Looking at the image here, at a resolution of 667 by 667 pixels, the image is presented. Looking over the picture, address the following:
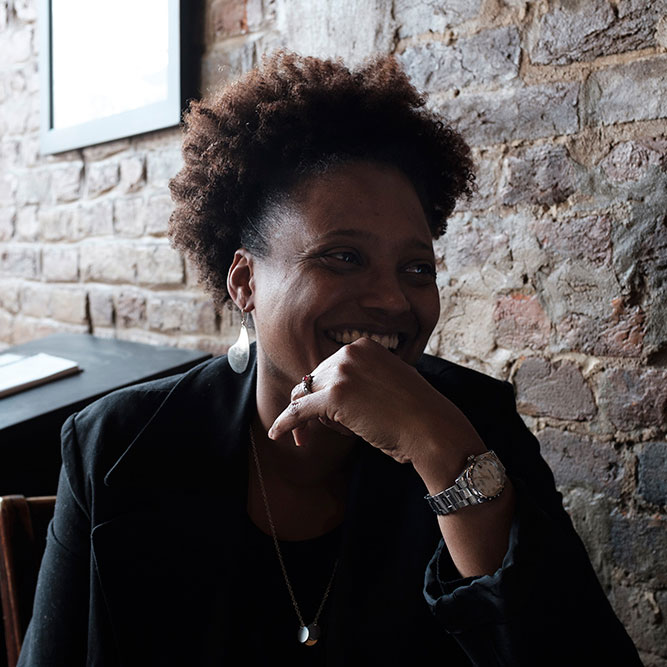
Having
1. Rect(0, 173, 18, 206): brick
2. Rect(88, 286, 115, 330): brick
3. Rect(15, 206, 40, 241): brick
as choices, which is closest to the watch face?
Rect(88, 286, 115, 330): brick

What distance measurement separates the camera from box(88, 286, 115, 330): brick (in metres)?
2.48

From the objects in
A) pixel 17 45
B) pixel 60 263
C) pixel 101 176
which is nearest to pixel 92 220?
pixel 101 176

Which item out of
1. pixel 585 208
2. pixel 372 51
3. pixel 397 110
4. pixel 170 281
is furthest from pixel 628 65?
pixel 170 281

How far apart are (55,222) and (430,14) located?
1.75 meters

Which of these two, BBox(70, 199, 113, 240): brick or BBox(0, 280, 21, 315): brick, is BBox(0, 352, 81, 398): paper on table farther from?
BBox(0, 280, 21, 315): brick

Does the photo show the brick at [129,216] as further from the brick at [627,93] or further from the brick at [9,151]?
the brick at [627,93]

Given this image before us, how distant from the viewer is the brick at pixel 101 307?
2.48 m

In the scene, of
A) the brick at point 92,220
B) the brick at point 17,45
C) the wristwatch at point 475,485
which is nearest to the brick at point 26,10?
the brick at point 17,45

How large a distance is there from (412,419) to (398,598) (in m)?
0.35

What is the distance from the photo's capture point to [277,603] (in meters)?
1.22

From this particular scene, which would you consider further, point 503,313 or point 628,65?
point 503,313

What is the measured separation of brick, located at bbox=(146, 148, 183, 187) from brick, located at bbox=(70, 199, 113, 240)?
0.26 meters

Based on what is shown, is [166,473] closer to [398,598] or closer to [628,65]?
[398,598]

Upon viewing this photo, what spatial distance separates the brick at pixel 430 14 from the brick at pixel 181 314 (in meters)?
1.03
